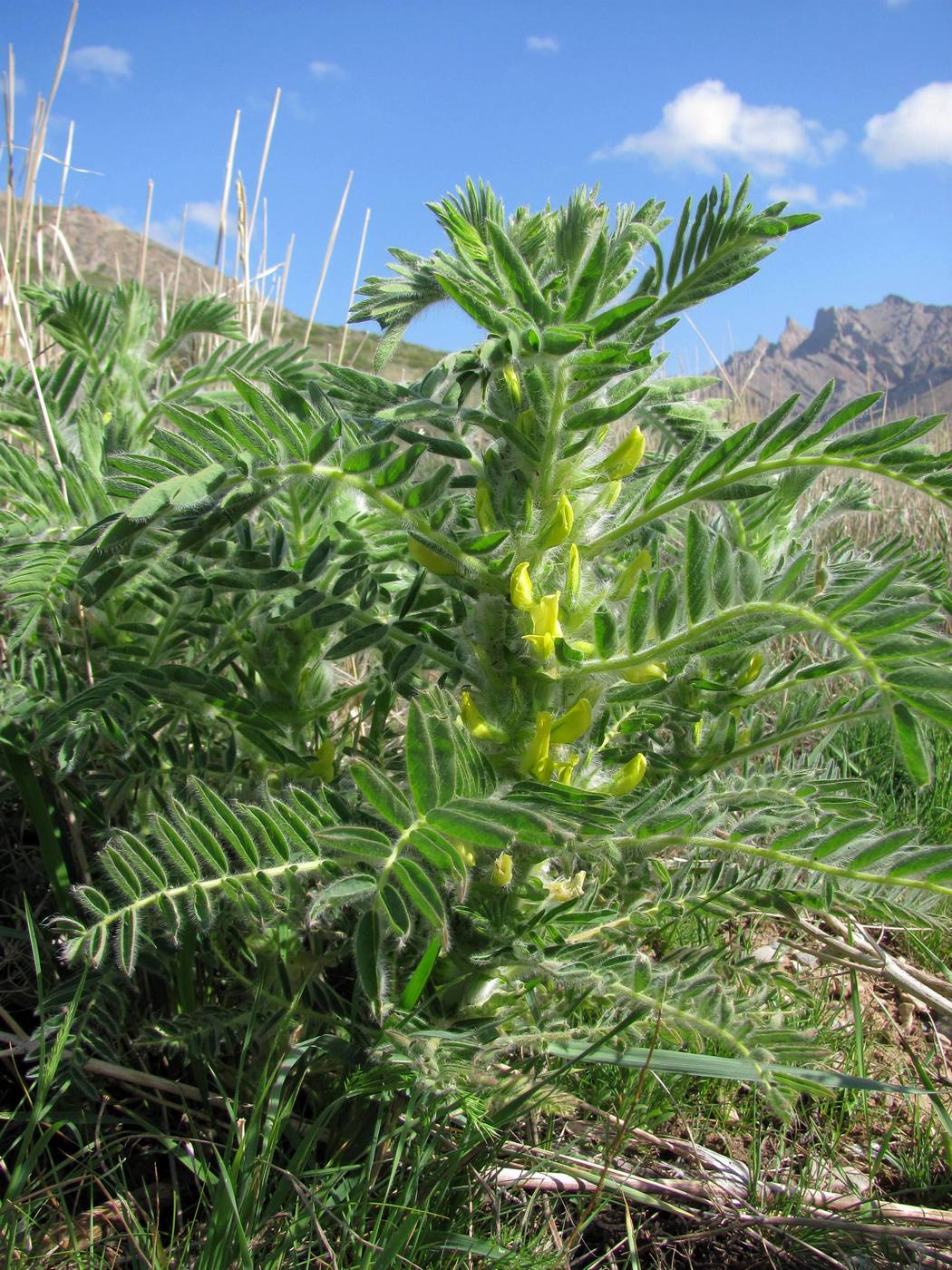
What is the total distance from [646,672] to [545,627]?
0.15 m

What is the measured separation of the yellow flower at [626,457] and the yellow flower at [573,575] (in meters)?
0.12

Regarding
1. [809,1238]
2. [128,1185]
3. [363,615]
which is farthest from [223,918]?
[809,1238]

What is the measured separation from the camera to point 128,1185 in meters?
1.22

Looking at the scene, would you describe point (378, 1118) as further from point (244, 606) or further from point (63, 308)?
point (63, 308)

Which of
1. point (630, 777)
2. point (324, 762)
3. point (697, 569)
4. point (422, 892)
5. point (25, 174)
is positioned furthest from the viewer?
point (25, 174)

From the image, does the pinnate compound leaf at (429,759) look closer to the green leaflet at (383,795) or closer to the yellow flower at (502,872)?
the green leaflet at (383,795)

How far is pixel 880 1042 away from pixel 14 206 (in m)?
3.33

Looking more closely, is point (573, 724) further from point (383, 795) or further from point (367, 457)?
point (367, 457)

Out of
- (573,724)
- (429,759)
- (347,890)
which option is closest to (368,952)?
(347,890)

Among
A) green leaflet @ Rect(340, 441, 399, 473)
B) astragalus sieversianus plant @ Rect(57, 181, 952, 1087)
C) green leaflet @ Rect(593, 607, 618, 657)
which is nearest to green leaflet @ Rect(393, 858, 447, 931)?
astragalus sieversianus plant @ Rect(57, 181, 952, 1087)

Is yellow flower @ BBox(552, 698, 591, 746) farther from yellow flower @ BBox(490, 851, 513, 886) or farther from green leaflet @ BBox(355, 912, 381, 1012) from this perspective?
green leaflet @ BBox(355, 912, 381, 1012)

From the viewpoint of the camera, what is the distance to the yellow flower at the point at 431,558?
108cm

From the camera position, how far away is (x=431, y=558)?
1085 mm

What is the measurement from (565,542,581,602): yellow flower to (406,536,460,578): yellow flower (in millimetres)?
135
